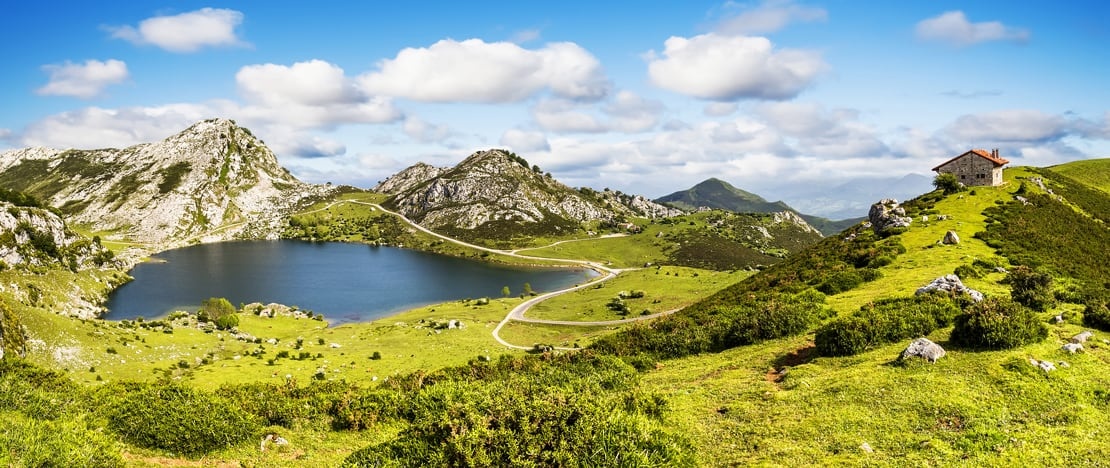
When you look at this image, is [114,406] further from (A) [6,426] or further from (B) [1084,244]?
(B) [1084,244]

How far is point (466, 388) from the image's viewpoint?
997 inches

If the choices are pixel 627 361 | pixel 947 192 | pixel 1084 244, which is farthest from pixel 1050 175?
pixel 627 361

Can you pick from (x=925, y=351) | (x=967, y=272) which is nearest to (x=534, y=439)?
(x=925, y=351)

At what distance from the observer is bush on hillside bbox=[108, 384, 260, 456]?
21.1 m

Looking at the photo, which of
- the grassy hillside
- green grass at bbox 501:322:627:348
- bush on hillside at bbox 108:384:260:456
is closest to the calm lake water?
→ green grass at bbox 501:322:627:348

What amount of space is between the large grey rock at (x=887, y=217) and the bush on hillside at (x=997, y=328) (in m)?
45.1

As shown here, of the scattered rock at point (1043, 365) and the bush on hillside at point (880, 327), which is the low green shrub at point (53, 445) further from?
the scattered rock at point (1043, 365)

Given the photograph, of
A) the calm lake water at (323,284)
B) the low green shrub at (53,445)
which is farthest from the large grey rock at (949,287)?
the calm lake water at (323,284)

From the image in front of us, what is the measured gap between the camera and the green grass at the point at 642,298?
92562 millimetres

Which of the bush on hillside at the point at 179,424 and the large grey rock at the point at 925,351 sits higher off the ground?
the large grey rock at the point at 925,351

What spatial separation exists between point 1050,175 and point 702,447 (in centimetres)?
10660

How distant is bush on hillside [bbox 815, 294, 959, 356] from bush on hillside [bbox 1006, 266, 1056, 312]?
4231 millimetres

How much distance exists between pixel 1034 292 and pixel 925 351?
13.6 m

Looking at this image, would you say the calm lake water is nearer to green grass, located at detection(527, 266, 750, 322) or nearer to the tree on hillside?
green grass, located at detection(527, 266, 750, 322)
